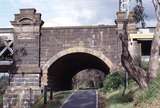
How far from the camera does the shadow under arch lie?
34125mm

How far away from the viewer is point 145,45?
35688 millimetres

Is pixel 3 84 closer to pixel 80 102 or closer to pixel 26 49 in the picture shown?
pixel 26 49

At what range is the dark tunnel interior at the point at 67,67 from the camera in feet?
119

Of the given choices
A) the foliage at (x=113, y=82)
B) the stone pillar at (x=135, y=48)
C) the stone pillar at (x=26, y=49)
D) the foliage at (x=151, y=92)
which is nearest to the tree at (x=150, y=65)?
the foliage at (x=151, y=92)

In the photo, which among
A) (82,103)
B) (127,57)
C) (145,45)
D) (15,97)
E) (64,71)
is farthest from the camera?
(64,71)

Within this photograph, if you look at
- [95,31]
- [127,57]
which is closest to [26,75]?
[95,31]

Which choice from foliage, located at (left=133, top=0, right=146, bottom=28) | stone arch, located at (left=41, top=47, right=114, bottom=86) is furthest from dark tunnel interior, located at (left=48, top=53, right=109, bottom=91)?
foliage, located at (left=133, top=0, right=146, bottom=28)

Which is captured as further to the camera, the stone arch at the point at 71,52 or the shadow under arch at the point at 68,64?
the shadow under arch at the point at 68,64

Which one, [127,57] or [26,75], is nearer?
[127,57]

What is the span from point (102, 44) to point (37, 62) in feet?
16.4

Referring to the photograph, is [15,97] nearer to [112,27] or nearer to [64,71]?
[112,27]

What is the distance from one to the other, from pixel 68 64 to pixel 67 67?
157cm

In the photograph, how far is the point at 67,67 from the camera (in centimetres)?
4353

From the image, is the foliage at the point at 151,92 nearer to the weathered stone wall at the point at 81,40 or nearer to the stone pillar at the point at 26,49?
the weathered stone wall at the point at 81,40
